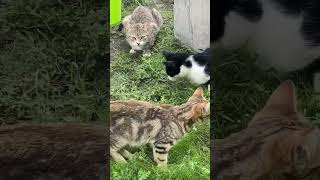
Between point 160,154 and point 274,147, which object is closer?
point 274,147

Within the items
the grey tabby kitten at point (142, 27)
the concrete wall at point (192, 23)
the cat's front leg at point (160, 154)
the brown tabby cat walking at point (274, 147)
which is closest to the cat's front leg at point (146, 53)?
the grey tabby kitten at point (142, 27)

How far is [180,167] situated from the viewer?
2.73m

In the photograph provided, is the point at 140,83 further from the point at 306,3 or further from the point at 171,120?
the point at 306,3

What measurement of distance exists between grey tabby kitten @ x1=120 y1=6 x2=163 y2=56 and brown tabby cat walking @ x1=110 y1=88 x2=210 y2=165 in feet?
0.94

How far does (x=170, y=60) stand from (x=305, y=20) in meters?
0.65

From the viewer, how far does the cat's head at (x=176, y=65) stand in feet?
9.05

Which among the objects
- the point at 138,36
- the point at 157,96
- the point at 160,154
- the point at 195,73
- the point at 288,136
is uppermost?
the point at 138,36

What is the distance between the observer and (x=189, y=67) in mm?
2764

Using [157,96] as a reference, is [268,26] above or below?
above

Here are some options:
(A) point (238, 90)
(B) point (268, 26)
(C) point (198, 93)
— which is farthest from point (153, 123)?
(B) point (268, 26)

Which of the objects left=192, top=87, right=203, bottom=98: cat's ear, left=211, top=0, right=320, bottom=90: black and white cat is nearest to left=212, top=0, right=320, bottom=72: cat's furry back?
left=211, top=0, right=320, bottom=90: black and white cat

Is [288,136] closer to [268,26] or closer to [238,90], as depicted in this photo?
[238,90]

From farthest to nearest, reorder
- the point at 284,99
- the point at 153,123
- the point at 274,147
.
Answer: the point at 153,123
the point at 284,99
the point at 274,147

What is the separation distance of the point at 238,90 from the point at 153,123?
432 mm
